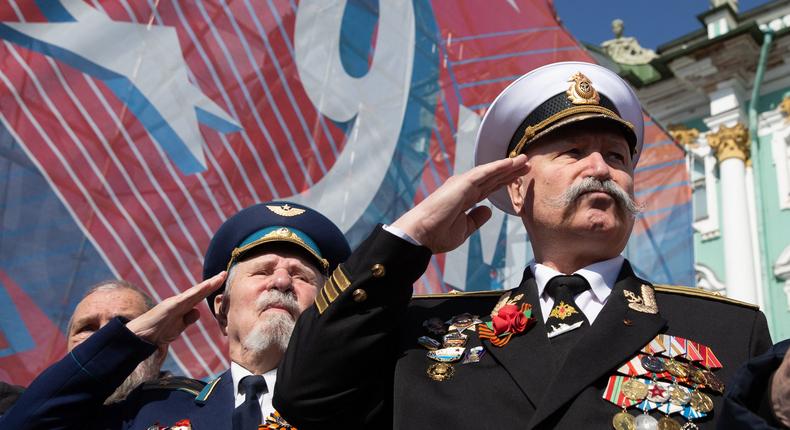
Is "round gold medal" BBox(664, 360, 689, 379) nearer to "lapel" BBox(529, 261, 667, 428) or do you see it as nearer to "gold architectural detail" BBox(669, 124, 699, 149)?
"lapel" BBox(529, 261, 667, 428)

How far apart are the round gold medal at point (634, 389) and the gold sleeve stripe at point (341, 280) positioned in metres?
0.69

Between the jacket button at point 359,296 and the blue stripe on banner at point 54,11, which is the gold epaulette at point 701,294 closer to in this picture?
the jacket button at point 359,296

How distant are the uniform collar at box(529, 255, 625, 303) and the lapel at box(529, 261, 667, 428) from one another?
4cm

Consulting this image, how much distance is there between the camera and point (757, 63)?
1480 cm

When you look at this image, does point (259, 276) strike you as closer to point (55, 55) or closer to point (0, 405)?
point (0, 405)

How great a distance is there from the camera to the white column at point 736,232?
13492 millimetres

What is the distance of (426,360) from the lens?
7.29 ft

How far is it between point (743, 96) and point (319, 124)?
11.5 m

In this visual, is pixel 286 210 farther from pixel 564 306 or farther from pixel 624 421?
pixel 624 421

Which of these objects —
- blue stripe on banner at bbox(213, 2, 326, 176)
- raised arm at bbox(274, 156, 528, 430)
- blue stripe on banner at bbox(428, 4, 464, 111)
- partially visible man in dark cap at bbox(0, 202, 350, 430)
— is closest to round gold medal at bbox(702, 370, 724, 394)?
raised arm at bbox(274, 156, 528, 430)

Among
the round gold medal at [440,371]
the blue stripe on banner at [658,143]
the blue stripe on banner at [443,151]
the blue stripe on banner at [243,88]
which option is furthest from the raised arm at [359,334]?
the blue stripe on banner at [658,143]

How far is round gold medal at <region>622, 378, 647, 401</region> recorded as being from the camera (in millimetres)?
1976

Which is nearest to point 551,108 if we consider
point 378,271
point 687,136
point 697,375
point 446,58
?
point 378,271

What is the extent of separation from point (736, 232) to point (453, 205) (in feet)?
41.9
